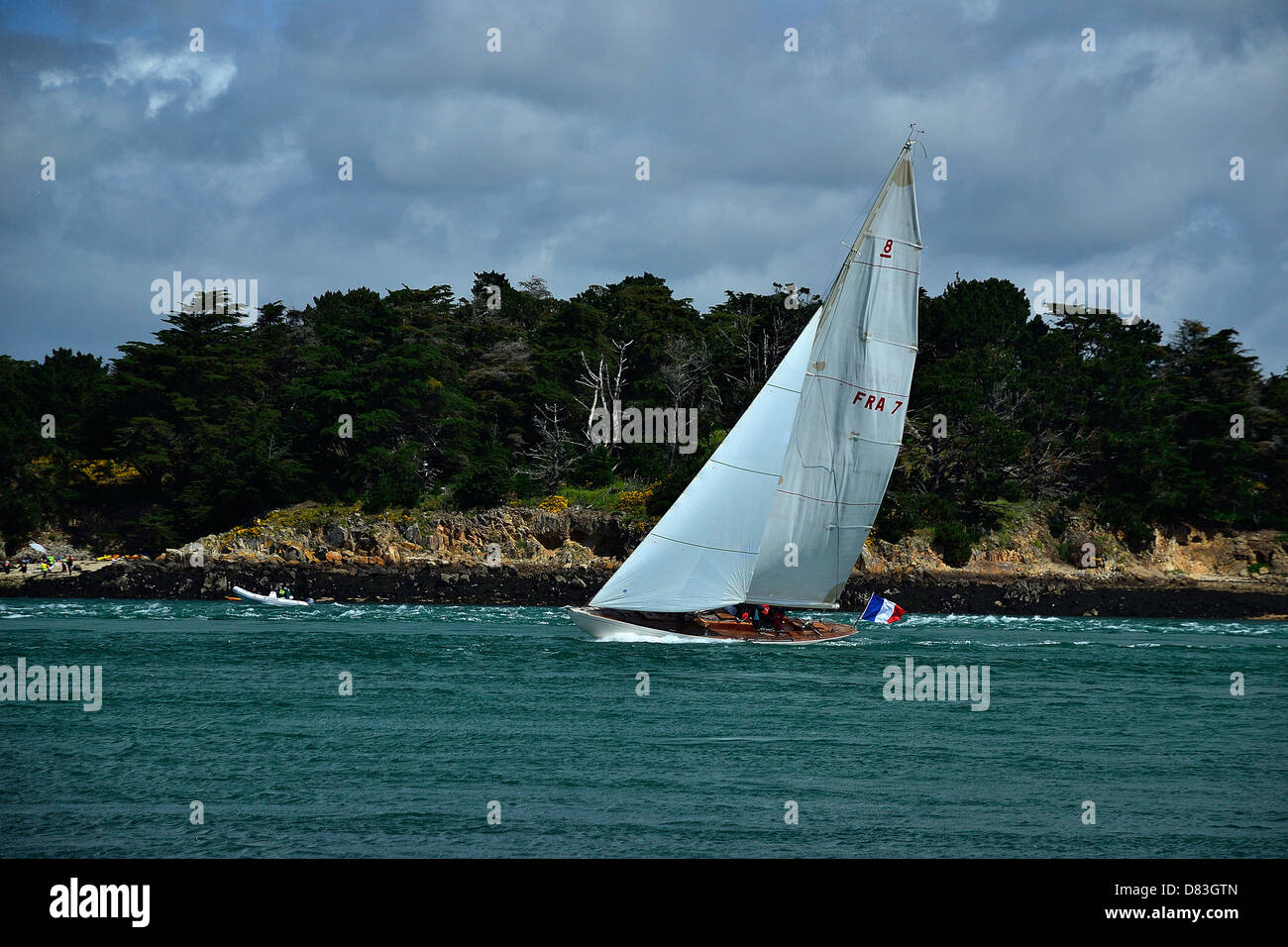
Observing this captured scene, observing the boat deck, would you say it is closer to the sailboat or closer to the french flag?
the sailboat

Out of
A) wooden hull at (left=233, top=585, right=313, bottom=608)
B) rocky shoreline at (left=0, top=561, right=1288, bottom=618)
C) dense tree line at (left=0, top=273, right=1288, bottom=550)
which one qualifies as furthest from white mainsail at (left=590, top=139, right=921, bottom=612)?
dense tree line at (left=0, top=273, right=1288, bottom=550)

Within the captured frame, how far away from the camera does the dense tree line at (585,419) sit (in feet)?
248

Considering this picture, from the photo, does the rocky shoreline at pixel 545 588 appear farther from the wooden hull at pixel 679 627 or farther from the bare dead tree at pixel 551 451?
the wooden hull at pixel 679 627

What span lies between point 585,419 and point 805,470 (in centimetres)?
4699

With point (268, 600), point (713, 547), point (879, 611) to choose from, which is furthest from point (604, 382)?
point (713, 547)

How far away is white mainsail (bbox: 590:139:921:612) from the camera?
35594mm

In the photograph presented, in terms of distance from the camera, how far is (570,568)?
7019 cm

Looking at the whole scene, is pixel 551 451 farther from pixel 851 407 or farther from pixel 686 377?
pixel 851 407

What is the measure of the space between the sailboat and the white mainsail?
3 centimetres

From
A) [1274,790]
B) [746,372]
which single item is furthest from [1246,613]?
[1274,790]

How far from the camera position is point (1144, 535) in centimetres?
7456

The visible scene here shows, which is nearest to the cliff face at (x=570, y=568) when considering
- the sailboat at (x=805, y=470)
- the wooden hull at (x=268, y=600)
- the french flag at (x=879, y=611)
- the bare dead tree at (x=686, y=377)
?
the wooden hull at (x=268, y=600)

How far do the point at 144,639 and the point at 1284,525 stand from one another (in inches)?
2658

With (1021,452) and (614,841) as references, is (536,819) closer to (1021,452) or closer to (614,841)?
(614,841)
